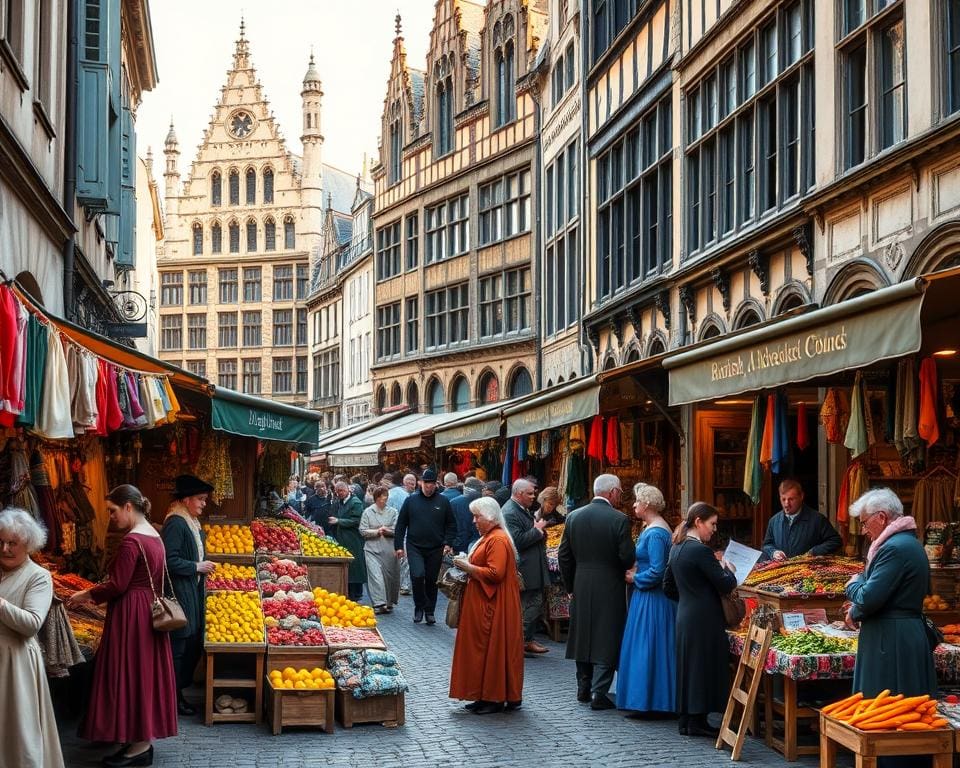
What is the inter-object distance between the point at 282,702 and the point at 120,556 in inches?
73.8

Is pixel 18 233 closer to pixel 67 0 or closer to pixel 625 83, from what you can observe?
pixel 67 0

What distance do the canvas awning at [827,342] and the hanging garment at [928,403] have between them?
0.96 ft

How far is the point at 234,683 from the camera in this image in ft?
31.2

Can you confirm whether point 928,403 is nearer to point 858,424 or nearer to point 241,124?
point 858,424

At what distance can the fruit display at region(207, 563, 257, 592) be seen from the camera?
10.9 metres

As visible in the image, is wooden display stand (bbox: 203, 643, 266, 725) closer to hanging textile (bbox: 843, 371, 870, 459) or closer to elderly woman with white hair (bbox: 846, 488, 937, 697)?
elderly woman with white hair (bbox: 846, 488, 937, 697)

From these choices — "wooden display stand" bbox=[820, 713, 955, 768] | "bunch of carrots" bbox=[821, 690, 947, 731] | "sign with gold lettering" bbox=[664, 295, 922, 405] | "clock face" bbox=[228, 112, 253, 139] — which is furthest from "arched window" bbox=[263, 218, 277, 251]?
"wooden display stand" bbox=[820, 713, 955, 768]

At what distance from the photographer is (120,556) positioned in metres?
7.93

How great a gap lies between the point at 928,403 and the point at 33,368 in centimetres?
572

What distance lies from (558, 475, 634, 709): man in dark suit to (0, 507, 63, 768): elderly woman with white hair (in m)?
4.37

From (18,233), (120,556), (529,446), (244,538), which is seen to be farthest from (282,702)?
(529,446)

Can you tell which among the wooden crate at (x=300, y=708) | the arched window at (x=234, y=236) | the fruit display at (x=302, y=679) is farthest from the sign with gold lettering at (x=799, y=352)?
the arched window at (x=234, y=236)

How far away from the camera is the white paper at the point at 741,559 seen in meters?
9.07

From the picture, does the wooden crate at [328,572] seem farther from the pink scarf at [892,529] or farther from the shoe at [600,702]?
the pink scarf at [892,529]
